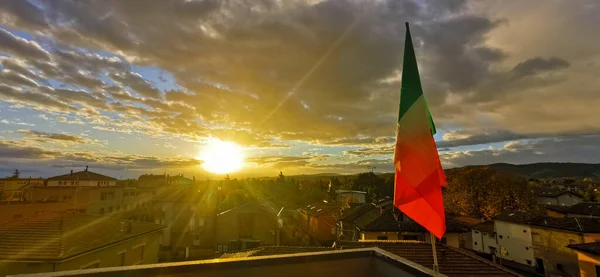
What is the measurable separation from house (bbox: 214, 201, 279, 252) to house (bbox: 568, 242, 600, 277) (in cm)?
2509

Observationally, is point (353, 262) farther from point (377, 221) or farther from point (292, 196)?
point (292, 196)

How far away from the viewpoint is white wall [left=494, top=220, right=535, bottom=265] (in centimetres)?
2795

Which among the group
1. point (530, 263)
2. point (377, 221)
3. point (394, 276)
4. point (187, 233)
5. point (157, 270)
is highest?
point (157, 270)

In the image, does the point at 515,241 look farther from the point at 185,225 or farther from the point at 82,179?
the point at 82,179

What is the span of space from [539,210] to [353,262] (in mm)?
55479

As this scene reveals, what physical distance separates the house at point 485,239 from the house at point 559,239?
545 cm

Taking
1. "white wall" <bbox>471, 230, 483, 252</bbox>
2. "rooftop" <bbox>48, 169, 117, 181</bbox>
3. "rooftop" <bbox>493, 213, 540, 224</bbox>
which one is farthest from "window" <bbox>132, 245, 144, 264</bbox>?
"rooftop" <bbox>48, 169, 117, 181</bbox>

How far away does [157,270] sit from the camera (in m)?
2.85

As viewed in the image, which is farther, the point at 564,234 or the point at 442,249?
the point at 564,234

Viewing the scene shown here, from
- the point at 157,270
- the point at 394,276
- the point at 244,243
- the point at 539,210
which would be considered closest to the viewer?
the point at 157,270

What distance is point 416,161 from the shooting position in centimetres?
353

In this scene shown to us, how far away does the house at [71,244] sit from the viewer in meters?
11.2

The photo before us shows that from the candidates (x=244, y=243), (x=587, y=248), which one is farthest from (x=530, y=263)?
(x=244, y=243)

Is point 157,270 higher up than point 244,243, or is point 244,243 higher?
point 157,270
